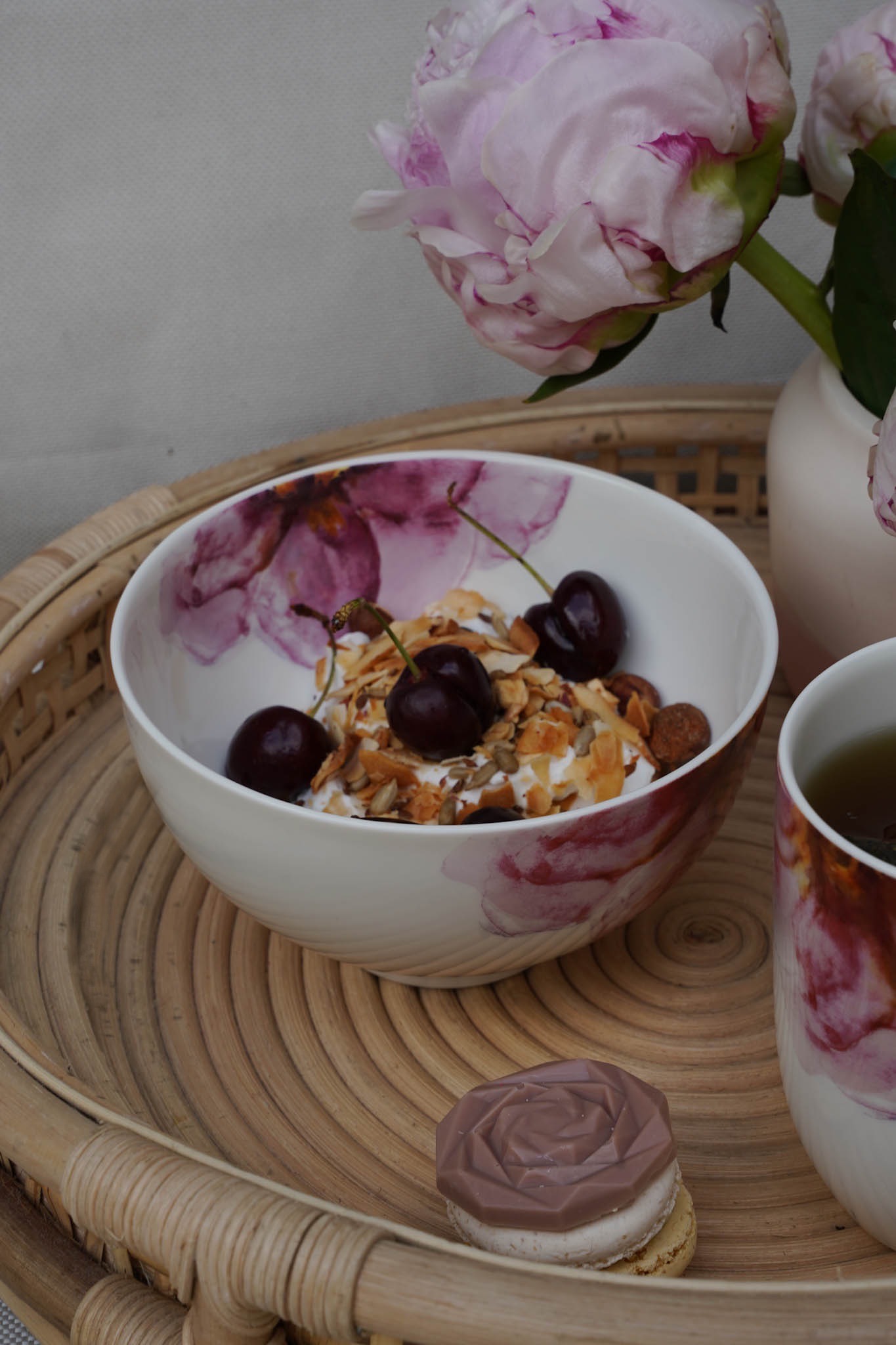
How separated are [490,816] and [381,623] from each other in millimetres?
135

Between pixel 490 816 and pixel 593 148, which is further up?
pixel 593 148

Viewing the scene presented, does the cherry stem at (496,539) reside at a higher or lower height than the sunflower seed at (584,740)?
higher

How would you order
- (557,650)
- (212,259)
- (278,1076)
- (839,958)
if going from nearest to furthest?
(839,958), (278,1076), (557,650), (212,259)

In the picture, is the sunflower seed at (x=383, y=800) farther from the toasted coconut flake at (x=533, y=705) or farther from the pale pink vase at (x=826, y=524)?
the pale pink vase at (x=826, y=524)

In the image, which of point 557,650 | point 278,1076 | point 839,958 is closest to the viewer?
point 839,958

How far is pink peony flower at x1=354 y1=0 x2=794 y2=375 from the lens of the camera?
45 cm

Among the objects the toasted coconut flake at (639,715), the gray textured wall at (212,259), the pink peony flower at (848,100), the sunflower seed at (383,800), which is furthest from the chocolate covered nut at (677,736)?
the gray textured wall at (212,259)

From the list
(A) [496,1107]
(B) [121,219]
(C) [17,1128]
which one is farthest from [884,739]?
(B) [121,219]

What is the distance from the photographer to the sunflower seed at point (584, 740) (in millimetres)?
542

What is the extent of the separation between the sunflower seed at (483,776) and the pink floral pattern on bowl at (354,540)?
0.47 feet

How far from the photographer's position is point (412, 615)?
0.67 metres

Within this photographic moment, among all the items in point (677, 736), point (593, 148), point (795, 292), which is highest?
point (593, 148)

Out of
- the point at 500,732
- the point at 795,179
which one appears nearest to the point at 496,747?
the point at 500,732

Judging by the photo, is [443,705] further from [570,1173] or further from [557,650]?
[570,1173]
